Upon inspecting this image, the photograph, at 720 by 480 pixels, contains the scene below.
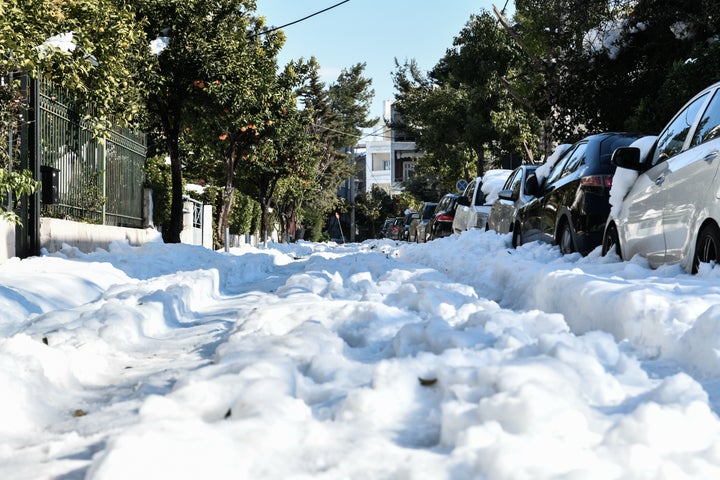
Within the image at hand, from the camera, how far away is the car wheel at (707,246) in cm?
568

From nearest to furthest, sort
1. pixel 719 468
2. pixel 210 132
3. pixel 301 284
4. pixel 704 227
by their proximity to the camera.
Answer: pixel 719 468 < pixel 704 227 < pixel 301 284 < pixel 210 132

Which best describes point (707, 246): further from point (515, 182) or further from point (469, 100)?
point (469, 100)

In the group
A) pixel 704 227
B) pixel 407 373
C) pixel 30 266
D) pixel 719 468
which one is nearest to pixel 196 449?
pixel 407 373

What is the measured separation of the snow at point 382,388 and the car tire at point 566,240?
2.80 m

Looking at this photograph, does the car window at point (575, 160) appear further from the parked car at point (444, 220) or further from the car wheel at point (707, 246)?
the parked car at point (444, 220)

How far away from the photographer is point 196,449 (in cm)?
265

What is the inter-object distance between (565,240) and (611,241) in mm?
1511

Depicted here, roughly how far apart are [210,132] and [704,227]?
16479 mm

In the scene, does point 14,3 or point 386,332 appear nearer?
point 386,332

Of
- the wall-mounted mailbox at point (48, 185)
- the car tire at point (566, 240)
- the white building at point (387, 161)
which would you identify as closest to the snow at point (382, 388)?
the car tire at point (566, 240)

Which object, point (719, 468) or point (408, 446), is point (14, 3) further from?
point (719, 468)

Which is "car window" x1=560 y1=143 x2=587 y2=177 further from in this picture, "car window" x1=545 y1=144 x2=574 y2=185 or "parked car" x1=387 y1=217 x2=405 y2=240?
"parked car" x1=387 y1=217 x2=405 y2=240

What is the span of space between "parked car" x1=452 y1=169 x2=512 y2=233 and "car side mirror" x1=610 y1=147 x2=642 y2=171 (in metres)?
10.2

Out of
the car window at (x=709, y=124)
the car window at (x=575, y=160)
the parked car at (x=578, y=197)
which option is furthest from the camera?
the car window at (x=575, y=160)
